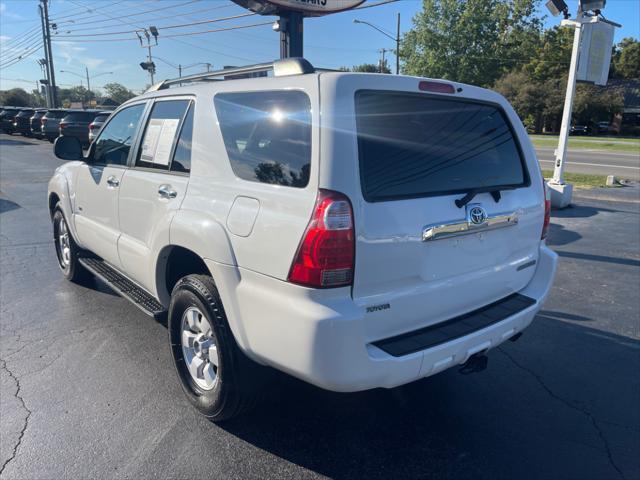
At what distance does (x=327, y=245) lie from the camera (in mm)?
2186

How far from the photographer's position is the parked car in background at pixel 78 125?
2186 centimetres

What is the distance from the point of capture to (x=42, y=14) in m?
43.0

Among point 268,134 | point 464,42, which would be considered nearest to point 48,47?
point 464,42

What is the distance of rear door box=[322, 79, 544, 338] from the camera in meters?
2.31

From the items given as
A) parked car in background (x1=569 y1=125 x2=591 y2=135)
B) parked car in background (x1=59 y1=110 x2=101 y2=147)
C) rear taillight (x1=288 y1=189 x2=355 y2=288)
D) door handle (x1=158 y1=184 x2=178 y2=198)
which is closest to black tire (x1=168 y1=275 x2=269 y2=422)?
door handle (x1=158 y1=184 x2=178 y2=198)

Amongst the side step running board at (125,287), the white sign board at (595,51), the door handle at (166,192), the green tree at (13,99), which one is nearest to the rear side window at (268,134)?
the door handle at (166,192)

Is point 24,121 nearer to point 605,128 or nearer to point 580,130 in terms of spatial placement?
point 580,130

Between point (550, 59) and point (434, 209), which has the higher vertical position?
point (550, 59)

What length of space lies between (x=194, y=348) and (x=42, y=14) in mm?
50182

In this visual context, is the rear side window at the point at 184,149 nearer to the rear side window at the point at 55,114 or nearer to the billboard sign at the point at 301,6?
the billboard sign at the point at 301,6

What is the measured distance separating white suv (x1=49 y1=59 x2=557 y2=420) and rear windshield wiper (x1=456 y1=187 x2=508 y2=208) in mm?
11

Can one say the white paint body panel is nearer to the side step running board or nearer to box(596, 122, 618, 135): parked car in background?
the side step running board

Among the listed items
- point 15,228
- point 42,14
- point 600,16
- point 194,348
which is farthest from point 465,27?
point 194,348

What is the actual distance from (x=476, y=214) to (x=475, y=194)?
106mm
